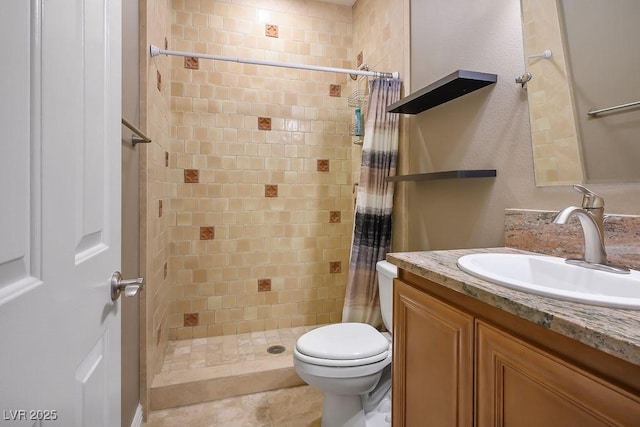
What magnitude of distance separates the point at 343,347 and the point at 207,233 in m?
1.39

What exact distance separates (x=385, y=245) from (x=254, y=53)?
1.75 m

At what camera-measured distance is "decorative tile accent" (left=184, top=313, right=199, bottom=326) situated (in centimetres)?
234

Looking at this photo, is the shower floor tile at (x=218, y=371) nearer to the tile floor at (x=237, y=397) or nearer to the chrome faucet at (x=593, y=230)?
the tile floor at (x=237, y=397)

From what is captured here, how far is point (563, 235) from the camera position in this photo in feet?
3.37

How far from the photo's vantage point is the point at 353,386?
1400mm

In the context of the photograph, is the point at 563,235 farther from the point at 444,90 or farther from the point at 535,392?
the point at 444,90

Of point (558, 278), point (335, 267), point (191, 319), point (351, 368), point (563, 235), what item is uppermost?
point (563, 235)

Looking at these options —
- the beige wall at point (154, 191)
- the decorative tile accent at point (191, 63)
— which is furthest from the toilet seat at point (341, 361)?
the decorative tile accent at point (191, 63)

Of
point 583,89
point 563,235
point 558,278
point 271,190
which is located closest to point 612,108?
point 583,89

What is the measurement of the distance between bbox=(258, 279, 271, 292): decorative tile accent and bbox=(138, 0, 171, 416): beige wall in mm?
661

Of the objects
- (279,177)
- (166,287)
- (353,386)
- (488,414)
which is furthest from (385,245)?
(166,287)

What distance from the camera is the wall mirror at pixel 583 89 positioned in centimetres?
88

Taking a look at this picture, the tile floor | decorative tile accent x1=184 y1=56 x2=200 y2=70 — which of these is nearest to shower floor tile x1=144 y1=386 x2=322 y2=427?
the tile floor

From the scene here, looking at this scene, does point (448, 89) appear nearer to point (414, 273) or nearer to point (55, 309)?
point (414, 273)
